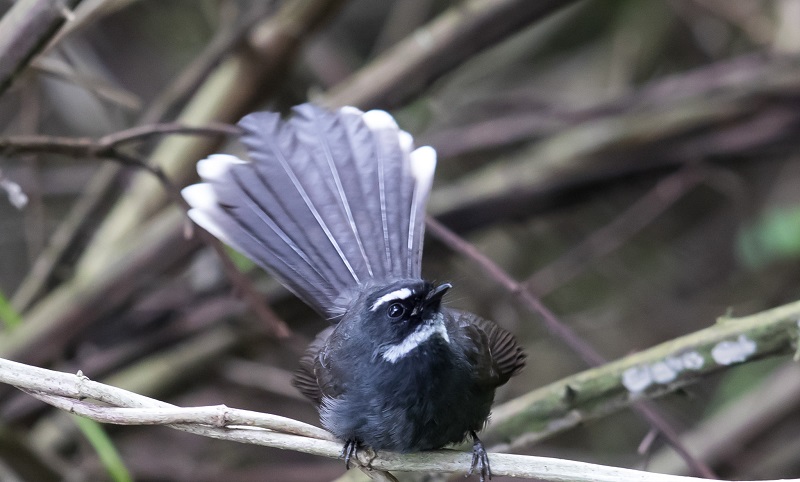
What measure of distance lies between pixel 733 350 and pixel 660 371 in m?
0.20

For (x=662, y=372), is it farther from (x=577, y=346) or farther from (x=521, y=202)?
(x=521, y=202)

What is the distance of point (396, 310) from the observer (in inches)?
105

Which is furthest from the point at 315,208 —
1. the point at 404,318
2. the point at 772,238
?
the point at 772,238

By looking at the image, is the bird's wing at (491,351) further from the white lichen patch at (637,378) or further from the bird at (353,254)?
the white lichen patch at (637,378)

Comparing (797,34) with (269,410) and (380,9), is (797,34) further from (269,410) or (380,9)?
(269,410)

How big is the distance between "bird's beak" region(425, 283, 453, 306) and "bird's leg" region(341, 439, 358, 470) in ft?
1.43

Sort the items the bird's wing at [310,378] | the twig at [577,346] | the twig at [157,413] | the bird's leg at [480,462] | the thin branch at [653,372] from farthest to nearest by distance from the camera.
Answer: the bird's wing at [310,378], the twig at [577,346], the thin branch at [653,372], the bird's leg at [480,462], the twig at [157,413]

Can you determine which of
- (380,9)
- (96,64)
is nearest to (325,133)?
(96,64)

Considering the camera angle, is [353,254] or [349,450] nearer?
[349,450]

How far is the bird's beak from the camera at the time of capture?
2.61 meters

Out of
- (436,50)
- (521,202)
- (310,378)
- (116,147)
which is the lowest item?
(310,378)

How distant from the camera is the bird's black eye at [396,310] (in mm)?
2664

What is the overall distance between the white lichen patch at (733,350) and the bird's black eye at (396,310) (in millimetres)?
852

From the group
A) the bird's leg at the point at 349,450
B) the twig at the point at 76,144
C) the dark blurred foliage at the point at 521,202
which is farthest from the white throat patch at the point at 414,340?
the dark blurred foliage at the point at 521,202
